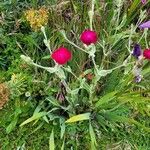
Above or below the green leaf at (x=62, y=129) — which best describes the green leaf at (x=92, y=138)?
below

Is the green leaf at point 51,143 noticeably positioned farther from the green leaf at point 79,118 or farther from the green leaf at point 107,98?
the green leaf at point 107,98

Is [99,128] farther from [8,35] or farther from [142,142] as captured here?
[8,35]

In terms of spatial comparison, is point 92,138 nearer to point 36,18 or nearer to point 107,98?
point 107,98

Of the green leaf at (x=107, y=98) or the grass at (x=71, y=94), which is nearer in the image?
the green leaf at (x=107, y=98)

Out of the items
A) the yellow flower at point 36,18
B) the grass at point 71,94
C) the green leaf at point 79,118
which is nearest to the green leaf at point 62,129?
the grass at point 71,94

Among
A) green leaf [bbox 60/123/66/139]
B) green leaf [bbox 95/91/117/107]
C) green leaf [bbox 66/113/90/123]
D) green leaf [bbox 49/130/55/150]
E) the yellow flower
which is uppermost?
the yellow flower

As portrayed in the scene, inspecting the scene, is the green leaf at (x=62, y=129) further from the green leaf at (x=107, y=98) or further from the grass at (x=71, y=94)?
the green leaf at (x=107, y=98)

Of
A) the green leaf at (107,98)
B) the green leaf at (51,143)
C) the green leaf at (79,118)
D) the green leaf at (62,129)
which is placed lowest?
the green leaf at (51,143)

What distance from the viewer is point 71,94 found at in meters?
1.92

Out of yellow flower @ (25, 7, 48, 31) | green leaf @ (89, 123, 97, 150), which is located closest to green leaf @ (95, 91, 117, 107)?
green leaf @ (89, 123, 97, 150)

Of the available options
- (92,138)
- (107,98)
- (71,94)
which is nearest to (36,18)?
(71,94)

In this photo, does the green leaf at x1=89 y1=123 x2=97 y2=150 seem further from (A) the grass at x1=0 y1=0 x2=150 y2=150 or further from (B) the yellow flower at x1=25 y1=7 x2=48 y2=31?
(B) the yellow flower at x1=25 y1=7 x2=48 y2=31

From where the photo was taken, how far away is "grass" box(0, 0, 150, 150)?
1.98 metres

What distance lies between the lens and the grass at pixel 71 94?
77.9 inches
